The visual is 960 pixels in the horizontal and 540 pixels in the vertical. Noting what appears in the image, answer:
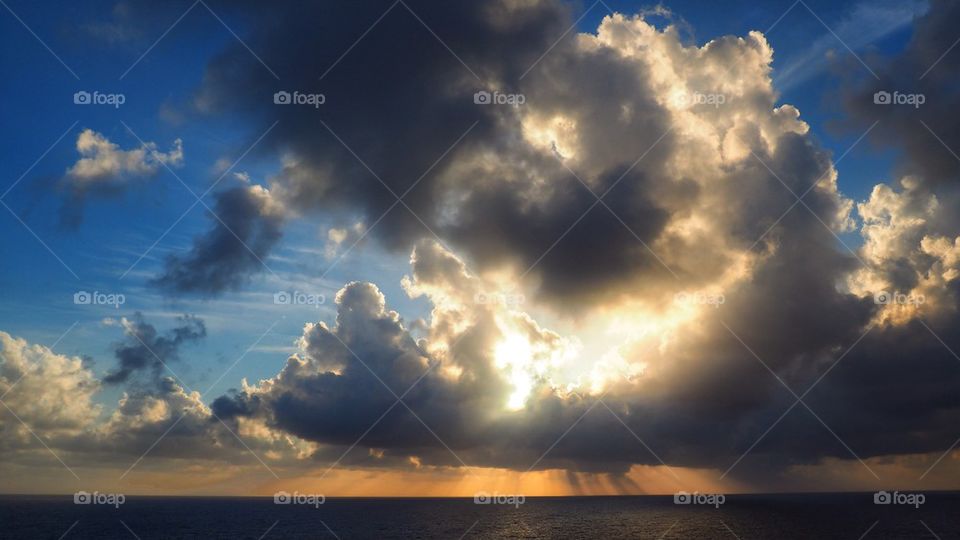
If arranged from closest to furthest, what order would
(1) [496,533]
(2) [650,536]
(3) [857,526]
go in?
(2) [650,536], (1) [496,533], (3) [857,526]

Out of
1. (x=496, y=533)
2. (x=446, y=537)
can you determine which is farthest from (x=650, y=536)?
(x=446, y=537)

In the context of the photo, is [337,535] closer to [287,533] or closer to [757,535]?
[287,533]

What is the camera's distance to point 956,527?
186 metres

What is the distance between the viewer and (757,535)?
170m

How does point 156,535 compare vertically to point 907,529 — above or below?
below

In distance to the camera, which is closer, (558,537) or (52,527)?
(558,537)

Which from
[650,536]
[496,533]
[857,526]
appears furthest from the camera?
[857,526]

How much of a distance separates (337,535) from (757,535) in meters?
121

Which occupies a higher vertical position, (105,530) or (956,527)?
(956,527)

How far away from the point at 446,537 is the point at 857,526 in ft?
446

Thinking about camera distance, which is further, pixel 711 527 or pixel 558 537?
pixel 711 527

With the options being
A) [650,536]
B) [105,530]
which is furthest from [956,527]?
[105,530]

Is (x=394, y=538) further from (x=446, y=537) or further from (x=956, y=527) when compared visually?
(x=956, y=527)

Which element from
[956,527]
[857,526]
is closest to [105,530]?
[857,526]
